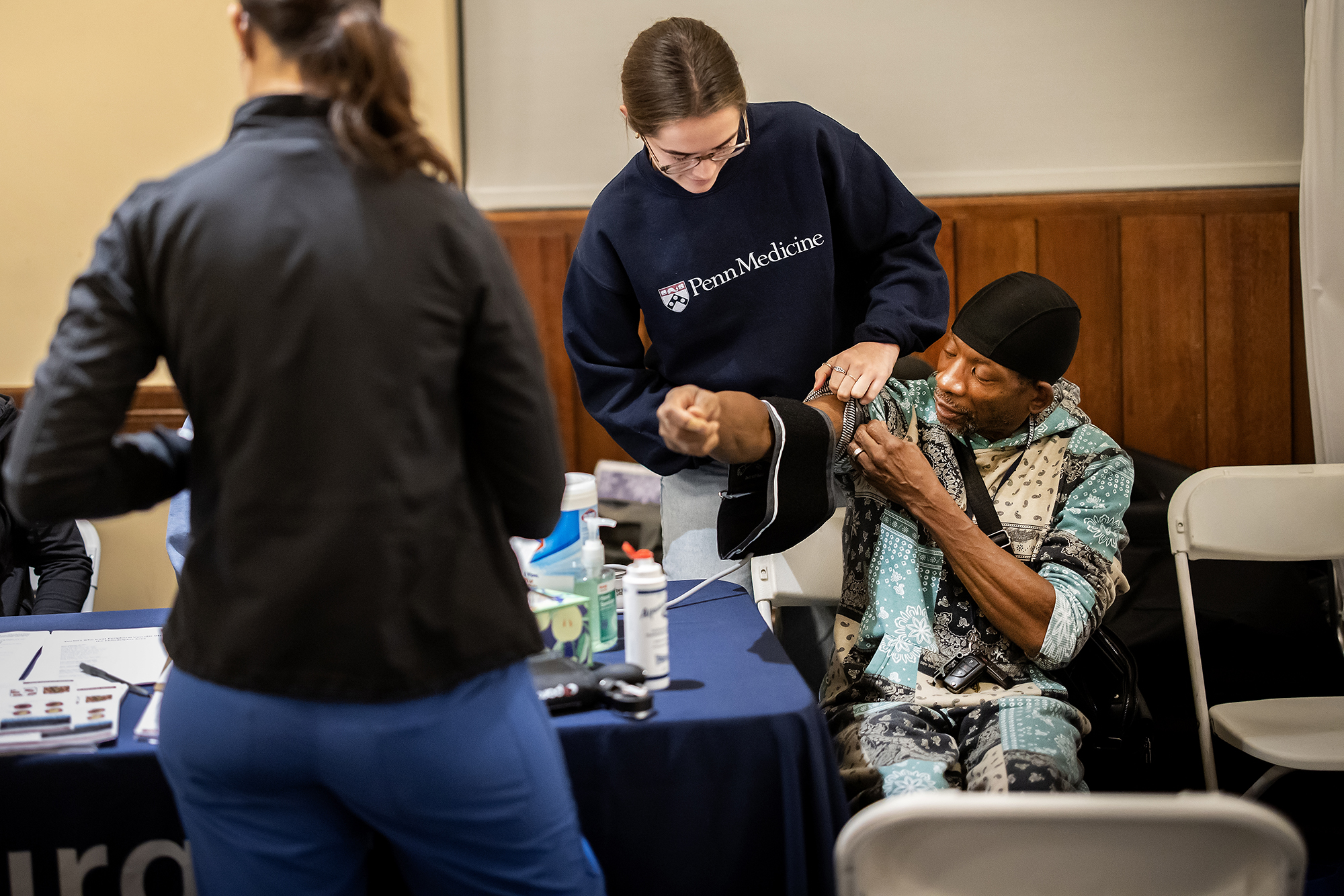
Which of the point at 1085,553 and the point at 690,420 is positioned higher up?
the point at 690,420

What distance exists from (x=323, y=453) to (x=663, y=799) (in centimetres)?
69

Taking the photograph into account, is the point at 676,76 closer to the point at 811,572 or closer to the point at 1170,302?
the point at 811,572

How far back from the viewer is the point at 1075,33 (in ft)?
10.6

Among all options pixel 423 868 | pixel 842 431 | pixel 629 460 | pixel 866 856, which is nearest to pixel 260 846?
pixel 423 868

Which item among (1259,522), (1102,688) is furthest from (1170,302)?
(1102,688)

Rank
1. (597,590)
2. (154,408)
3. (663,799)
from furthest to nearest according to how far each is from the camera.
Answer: (154,408), (597,590), (663,799)

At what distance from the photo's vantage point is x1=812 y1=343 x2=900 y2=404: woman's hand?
63.7 inches

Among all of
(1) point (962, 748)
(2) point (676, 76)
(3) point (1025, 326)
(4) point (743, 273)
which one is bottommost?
(1) point (962, 748)

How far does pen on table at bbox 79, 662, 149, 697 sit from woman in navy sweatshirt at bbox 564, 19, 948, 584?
89 cm

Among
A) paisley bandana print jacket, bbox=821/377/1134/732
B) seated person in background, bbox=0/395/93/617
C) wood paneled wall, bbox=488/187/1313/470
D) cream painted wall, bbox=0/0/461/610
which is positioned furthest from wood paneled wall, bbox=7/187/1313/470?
paisley bandana print jacket, bbox=821/377/1134/732

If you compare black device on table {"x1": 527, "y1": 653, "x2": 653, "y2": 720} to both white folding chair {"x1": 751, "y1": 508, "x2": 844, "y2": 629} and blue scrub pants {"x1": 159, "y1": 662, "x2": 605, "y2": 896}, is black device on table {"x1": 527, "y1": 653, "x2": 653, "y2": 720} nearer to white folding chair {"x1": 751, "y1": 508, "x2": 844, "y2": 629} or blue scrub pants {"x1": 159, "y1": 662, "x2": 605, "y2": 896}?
blue scrub pants {"x1": 159, "y1": 662, "x2": 605, "y2": 896}

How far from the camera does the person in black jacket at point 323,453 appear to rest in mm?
730

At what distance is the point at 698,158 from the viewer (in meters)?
1.64

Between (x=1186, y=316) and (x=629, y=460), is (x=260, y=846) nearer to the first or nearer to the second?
(x=629, y=460)
